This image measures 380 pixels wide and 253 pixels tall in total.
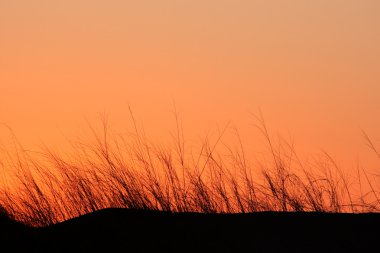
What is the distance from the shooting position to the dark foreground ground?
12.4ft

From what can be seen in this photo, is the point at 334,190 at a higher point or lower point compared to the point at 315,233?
higher

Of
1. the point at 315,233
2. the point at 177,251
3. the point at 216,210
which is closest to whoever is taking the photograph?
the point at 177,251

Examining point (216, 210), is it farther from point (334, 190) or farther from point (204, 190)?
point (334, 190)

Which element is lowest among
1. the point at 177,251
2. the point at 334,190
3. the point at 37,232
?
the point at 177,251

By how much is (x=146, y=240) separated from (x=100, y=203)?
1339mm

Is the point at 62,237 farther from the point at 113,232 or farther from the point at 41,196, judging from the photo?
the point at 41,196

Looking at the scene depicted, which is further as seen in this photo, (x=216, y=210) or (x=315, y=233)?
(x=216, y=210)

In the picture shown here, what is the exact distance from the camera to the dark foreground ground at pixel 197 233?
377 cm

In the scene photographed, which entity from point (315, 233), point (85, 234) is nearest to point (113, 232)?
point (85, 234)

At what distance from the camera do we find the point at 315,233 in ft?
13.0

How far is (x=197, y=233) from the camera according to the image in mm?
3902

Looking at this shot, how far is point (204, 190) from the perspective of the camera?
16.5 feet

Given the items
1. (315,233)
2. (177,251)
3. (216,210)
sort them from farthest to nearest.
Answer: (216,210) < (315,233) < (177,251)

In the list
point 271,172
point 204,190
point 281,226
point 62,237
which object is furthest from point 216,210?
point 62,237
